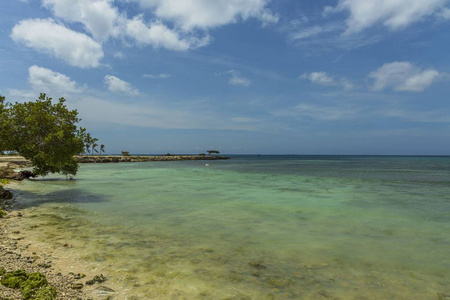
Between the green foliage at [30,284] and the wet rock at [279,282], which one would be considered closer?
the green foliage at [30,284]

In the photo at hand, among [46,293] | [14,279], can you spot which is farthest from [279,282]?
[14,279]

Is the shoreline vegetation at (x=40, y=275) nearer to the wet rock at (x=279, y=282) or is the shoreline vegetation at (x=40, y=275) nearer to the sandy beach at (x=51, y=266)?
the sandy beach at (x=51, y=266)

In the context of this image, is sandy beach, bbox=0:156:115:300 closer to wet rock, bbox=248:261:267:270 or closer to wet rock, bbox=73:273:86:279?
wet rock, bbox=73:273:86:279

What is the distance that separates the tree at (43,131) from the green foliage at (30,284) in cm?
1455

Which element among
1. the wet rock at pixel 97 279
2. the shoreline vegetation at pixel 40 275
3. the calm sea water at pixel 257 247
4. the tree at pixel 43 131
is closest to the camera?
the shoreline vegetation at pixel 40 275

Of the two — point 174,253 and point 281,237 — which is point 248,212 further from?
point 174,253

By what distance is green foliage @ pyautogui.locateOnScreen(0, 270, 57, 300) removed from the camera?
507 cm

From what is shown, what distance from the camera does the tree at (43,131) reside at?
Answer: 18.2 m

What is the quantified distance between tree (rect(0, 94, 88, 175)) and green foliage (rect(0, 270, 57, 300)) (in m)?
14.5

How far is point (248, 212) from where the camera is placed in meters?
15.2

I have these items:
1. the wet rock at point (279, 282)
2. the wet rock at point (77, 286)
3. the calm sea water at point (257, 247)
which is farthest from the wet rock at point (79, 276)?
the wet rock at point (279, 282)

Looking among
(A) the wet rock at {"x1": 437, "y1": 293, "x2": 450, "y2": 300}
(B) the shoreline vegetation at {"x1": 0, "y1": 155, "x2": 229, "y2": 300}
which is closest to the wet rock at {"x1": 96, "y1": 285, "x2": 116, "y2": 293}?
(B) the shoreline vegetation at {"x1": 0, "y1": 155, "x2": 229, "y2": 300}

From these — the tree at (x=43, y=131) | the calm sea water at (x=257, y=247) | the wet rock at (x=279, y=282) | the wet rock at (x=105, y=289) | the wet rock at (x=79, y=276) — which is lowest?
the calm sea water at (x=257, y=247)

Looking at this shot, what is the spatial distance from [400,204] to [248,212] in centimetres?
1124
